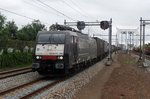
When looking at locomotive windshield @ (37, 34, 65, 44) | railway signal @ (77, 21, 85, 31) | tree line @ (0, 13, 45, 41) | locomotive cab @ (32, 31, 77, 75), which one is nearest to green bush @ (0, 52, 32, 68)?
locomotive windshield @ (37, 34, 65, 44)

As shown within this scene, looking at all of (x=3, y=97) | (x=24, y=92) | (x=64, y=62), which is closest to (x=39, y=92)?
(x=24, y=92)

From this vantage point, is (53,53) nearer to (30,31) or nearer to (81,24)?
(81,24)

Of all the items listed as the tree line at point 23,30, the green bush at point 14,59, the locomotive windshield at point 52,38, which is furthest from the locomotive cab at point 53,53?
the tree line at point 23,30

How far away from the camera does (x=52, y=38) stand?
2241 cm

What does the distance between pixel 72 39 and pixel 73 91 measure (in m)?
7.39

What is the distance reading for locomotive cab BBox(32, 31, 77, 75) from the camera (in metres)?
21.3

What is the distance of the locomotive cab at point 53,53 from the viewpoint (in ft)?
70.0

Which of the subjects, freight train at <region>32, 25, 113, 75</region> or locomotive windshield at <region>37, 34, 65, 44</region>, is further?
locomotive windshield at <region>37, 34, 65, 44</region>

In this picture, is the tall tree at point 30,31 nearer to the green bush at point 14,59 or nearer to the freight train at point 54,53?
the green bush at point 14,59

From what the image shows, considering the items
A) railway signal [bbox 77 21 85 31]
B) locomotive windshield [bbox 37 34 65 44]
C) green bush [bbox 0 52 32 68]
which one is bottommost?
green bush [bbox 0 52 32 68]

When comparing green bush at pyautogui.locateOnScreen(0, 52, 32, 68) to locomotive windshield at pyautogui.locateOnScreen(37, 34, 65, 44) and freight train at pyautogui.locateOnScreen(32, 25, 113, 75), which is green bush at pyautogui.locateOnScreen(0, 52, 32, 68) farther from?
freight train at pyautogui.locateOnScreen(32, 25, 113, 75)

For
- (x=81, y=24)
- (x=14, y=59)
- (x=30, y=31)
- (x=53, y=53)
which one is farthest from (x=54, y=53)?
(x=30, y=31)

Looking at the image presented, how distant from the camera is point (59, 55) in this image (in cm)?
2145

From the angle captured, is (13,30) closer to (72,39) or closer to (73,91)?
(72,39)
